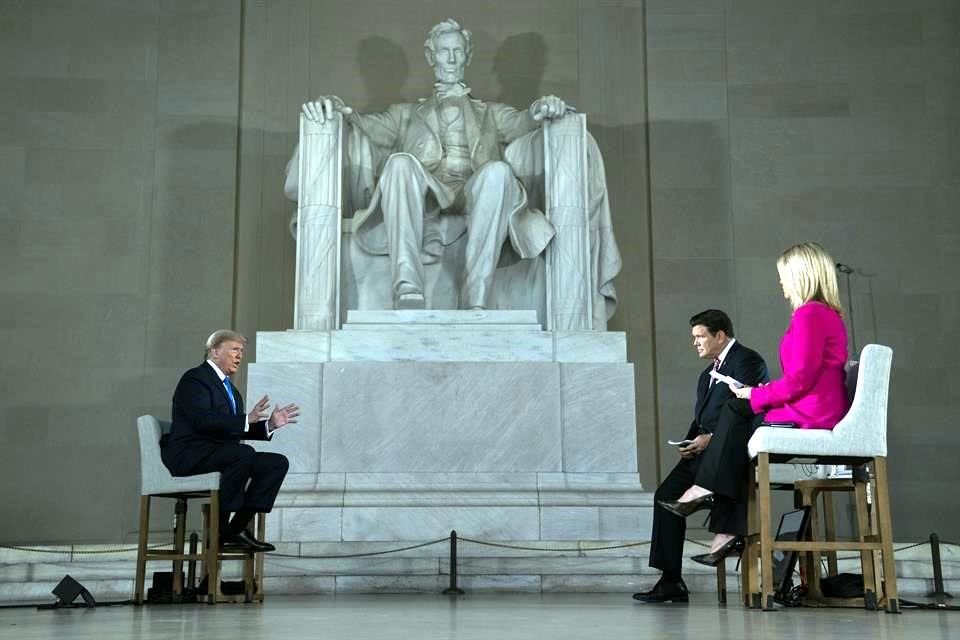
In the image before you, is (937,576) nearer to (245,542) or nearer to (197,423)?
(245,542)

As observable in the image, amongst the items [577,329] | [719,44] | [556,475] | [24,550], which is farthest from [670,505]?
[719,44]

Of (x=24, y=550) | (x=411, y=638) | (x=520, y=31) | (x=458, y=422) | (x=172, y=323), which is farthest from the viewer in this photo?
(x=520, y=31)

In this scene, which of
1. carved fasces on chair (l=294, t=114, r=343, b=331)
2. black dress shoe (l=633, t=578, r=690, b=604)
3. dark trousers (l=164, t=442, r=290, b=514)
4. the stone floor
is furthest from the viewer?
carved fasces on chair (l=294, t=114, r=343, b=331)

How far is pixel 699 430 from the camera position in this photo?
16.7 ft

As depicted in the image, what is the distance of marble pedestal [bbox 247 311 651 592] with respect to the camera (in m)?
6.43

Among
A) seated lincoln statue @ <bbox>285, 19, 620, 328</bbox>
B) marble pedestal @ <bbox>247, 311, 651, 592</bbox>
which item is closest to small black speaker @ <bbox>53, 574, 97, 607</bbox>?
marble pedestal @ <bbox>247, 311, 651, 592</bbox>

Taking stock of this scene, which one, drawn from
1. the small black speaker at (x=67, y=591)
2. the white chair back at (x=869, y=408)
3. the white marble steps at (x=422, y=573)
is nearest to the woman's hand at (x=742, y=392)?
the white chair back at (x=869, y=408)

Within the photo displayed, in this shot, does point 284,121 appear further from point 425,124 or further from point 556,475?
point 556,475

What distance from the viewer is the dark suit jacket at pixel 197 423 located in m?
5.29

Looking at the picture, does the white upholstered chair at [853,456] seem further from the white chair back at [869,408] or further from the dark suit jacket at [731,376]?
the dark suit jacket at [731,376]

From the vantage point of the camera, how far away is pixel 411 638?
287cm

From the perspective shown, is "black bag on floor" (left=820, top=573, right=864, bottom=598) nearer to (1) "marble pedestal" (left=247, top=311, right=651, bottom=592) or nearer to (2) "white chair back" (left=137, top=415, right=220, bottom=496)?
(1) "marble pedestal" (left=247, top=311, right=651, bottom=592)

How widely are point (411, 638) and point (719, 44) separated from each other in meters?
7.56

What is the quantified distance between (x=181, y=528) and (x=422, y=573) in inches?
43.6
